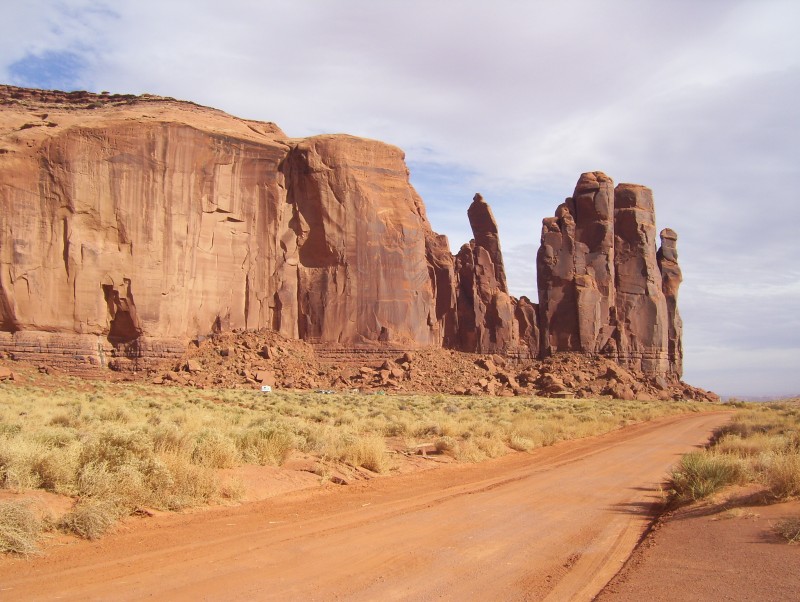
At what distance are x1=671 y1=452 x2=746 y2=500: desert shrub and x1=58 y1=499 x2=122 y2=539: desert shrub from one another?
25.9 feet

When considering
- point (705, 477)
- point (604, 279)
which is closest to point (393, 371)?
point (604, 279)

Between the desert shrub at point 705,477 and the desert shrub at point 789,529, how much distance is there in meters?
2.65

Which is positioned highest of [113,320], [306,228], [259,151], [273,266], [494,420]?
[259,151]

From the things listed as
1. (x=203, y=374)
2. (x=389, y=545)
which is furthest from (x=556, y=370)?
(x=389, y=545)

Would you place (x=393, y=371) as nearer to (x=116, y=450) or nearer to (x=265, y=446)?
(x=265, y=446)

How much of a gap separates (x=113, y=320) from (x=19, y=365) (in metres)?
6.49

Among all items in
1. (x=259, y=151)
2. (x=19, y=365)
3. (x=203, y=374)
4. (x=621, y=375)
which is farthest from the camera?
(x=621, y=375)

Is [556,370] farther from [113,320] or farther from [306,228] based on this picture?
[113,320]

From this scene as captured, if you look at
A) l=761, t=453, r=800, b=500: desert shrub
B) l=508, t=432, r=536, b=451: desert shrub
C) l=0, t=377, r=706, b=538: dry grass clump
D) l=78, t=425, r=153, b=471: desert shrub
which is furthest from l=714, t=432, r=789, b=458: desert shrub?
l=78, t=425, r=153, b=471: desert shrub

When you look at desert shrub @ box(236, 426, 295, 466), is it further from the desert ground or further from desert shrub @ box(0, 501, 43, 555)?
desert shrub @ box(0, 501, 43, 555)

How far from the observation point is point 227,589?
5.59 m

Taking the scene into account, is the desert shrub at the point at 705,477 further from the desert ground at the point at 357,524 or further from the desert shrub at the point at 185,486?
the desert shrub at the point at 185,486

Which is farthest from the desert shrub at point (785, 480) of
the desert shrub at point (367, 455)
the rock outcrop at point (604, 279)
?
the rock outcrop at point (604, 279)

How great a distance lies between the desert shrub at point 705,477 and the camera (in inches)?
379
